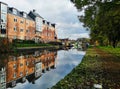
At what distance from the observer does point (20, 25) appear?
245 ft

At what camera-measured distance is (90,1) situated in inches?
876

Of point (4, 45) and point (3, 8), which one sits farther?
point (3, 8)

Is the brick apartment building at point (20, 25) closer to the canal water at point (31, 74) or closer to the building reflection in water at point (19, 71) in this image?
the building reflection in water at point (19, 71)

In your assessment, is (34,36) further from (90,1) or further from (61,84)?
(61,84)

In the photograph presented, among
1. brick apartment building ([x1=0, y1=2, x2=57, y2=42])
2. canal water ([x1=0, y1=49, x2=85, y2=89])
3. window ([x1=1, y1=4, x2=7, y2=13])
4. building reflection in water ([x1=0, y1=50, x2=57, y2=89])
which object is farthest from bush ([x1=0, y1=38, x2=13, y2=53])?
window ([x1=1, y1=4, x2=7, y2=13])

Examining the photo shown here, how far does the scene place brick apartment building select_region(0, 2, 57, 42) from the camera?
63.3m

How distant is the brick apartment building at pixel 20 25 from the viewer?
208ft

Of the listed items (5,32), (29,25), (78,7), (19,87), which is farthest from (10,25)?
(19,87)

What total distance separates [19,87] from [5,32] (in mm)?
53844

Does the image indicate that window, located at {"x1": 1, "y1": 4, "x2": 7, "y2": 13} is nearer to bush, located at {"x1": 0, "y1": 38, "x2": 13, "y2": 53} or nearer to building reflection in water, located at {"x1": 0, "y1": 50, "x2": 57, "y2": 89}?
bush, located at {"x1": 0, "y1": 38, "x2": 13, "y2": 53}

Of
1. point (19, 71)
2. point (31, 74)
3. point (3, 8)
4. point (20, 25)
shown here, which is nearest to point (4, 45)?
point (19, 71)

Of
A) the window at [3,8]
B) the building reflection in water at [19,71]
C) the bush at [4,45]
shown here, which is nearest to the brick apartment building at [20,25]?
the window at [3,8]

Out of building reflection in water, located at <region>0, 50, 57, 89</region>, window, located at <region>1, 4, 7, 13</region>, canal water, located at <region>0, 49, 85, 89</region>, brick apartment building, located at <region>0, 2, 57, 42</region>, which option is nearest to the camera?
canal water, located at <region>0, 49, 85, 89</region>

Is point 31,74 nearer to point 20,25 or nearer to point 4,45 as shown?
point 4,45
